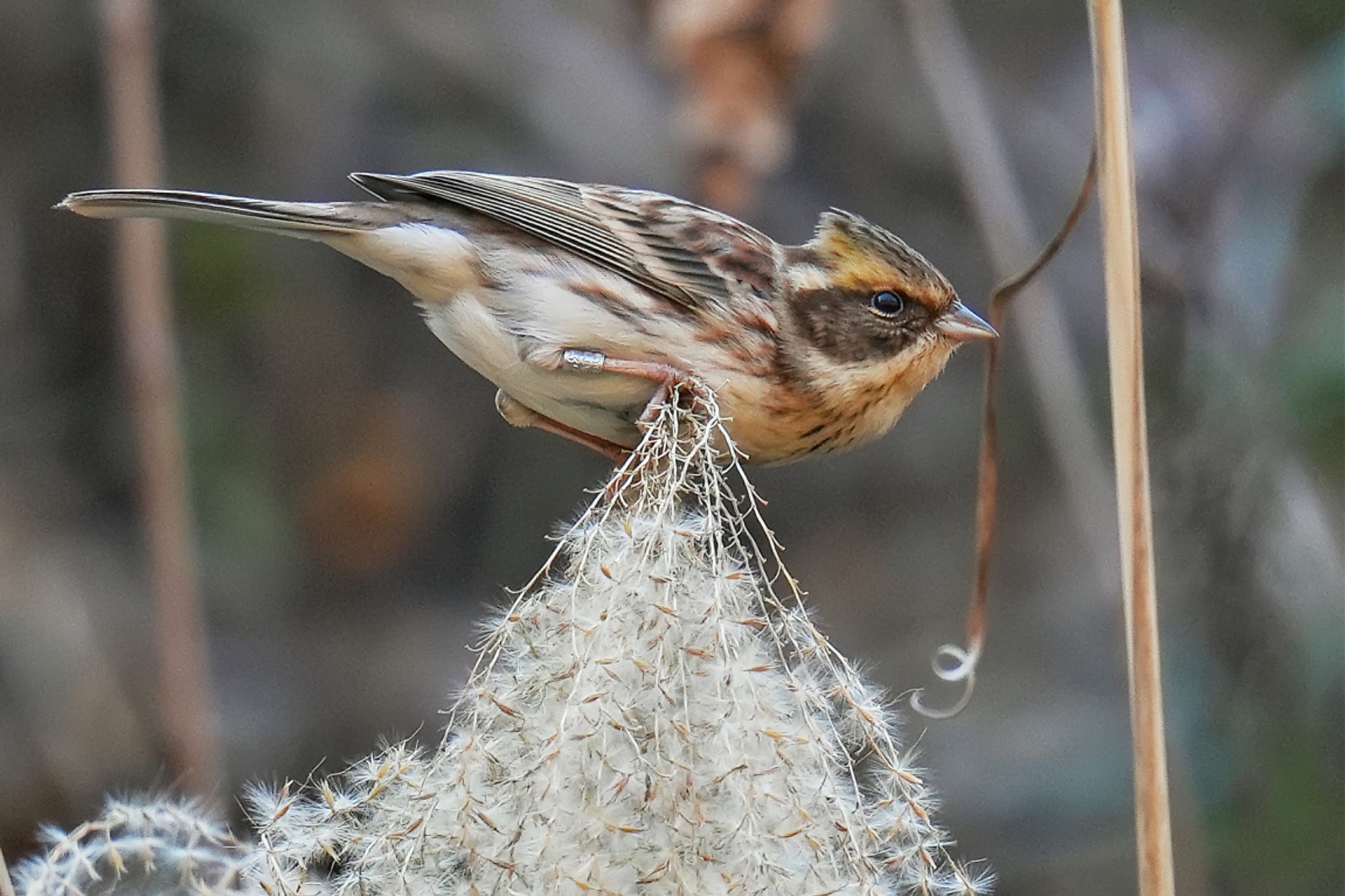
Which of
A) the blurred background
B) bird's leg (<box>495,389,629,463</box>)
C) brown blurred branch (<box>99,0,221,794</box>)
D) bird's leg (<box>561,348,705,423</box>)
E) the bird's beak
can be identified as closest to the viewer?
bird's leg (<box>561,348,705,423</box>)

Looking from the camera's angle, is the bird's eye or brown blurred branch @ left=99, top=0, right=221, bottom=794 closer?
the bird's eye

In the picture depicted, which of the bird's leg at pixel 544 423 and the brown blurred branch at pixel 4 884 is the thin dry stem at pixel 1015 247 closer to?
the bird's leg at pixel 544 423

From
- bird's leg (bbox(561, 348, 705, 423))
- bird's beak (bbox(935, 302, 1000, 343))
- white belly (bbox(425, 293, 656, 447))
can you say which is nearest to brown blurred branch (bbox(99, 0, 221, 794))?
white belly (bbox(425, 293, 656, 447))

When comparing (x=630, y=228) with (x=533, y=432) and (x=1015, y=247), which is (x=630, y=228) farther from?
(x=533, y=432)

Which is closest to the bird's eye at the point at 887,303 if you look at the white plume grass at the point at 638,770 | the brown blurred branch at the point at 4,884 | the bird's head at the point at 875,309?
the bird's head at the point at 875,309

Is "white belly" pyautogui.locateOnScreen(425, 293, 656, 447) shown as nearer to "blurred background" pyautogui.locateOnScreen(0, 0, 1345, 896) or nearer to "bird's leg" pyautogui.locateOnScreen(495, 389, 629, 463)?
"bird's leg" pyautogui.locateOnScreen(495, 389, 629, 463)

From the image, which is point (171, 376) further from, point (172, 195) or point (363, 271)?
point (363, 271)
